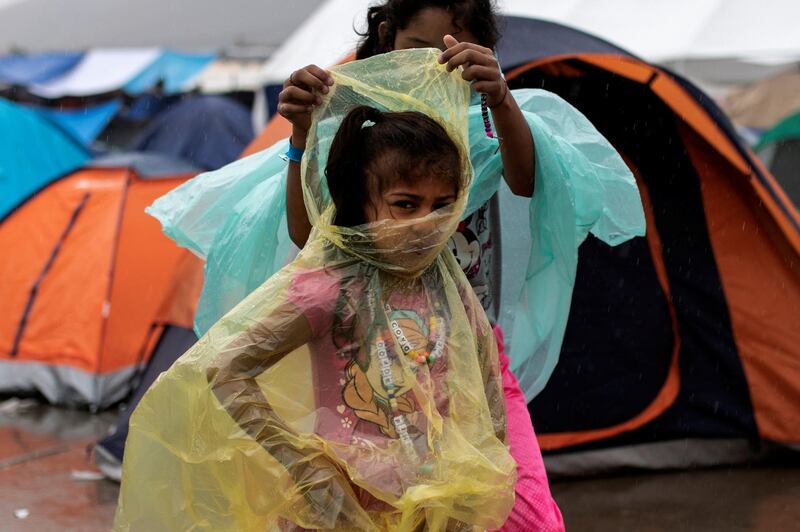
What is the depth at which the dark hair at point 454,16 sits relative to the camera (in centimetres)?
236

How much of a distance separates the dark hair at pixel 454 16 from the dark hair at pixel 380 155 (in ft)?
1.70

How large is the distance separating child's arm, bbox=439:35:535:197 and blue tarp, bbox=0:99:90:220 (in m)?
4.54

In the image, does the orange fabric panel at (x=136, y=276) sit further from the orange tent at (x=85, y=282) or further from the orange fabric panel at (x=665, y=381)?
the orange fabric panel at (x=665, y=381)

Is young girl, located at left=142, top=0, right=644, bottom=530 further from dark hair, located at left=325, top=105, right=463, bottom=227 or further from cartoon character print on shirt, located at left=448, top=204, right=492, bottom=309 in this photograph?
dark hair, located at left=325, top=105, right=463, bottom=227

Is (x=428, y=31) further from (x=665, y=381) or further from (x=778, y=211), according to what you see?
(x=665, y=381)

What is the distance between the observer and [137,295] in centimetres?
573

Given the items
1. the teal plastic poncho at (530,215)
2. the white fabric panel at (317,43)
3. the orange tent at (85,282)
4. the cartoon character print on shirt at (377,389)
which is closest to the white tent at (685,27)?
the white fabric panel at (317,43)

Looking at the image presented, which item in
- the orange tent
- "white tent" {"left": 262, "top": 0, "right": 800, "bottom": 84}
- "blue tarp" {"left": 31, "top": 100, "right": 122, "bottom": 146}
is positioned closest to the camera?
the orange tent

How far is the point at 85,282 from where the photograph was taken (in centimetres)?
577

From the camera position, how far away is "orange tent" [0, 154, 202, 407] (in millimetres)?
5652

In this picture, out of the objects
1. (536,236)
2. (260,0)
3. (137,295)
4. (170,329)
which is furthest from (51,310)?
(260,0)

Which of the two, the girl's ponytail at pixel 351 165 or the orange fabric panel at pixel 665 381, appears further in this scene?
the orange fabric panel at pixel 665 381

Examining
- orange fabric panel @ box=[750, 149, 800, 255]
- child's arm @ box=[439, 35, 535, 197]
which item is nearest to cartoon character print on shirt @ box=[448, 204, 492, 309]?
child's arm @ box=[439, 35, 535, 197]

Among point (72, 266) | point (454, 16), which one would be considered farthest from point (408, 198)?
point (72, 266)
